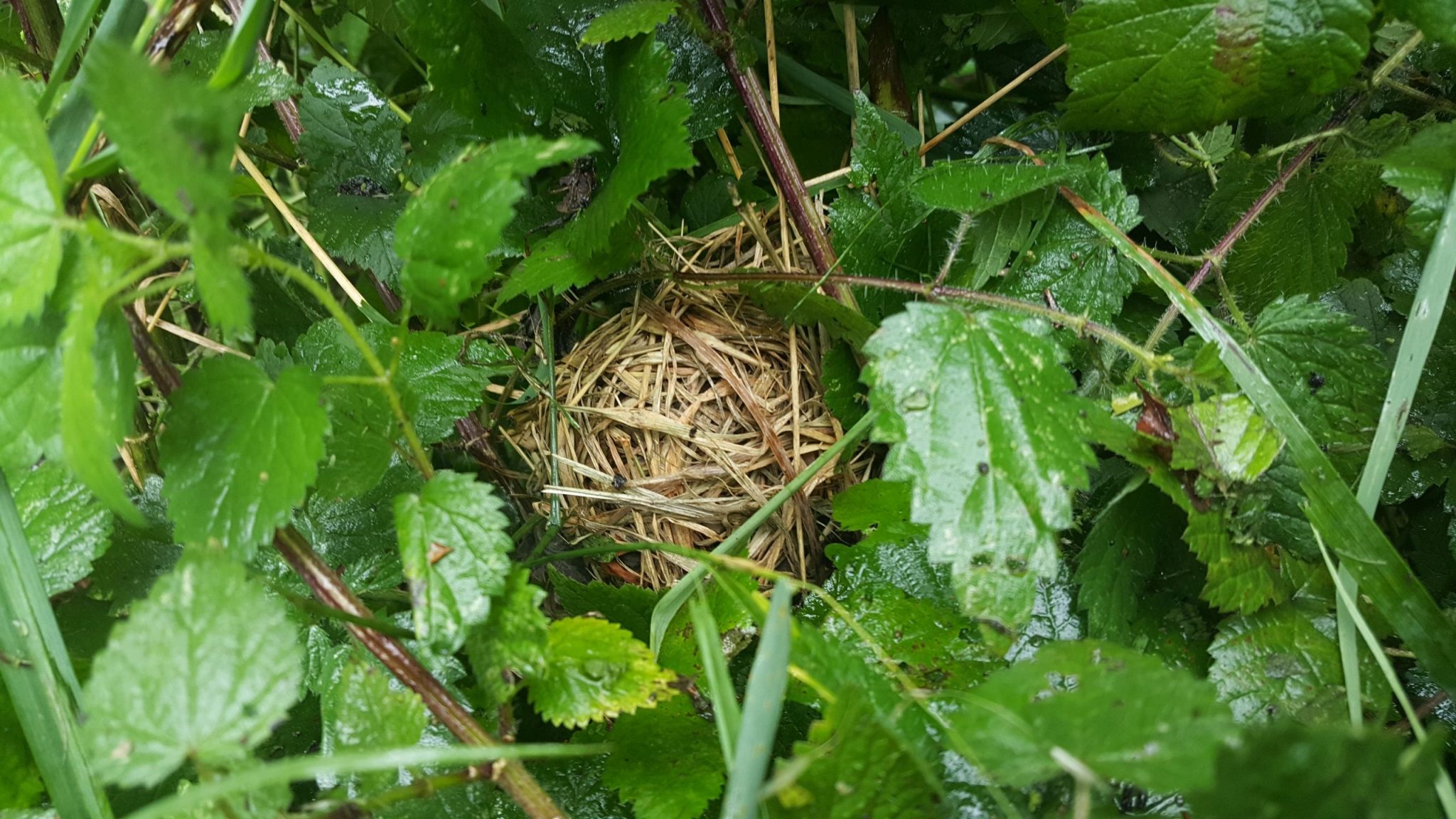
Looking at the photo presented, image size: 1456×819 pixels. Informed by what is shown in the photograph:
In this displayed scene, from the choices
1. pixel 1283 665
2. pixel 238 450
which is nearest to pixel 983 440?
pixel 1283 665

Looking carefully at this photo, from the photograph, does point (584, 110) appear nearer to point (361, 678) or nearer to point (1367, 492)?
point (361, 678)

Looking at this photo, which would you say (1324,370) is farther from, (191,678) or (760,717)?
(191,678)

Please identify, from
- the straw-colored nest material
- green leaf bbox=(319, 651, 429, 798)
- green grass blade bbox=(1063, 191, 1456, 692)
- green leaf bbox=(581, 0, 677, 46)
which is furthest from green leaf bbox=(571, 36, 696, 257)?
green grass blade bbox=(1063, 191, 1456, 692)

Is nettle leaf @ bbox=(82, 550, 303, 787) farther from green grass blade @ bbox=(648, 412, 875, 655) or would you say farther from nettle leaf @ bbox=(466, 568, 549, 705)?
green grass blade @ bbox=(648, 412, 875, 655)

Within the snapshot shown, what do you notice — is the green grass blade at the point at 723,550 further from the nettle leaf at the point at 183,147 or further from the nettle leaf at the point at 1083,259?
the nettle leaf at the point at 183,147

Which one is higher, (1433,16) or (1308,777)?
(1433,16)

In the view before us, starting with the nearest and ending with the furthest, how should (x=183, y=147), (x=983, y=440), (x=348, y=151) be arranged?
(x=183, y=147) → (x=983, y=440) → (x=348, y=151)

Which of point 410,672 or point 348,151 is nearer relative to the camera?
point 410,672
